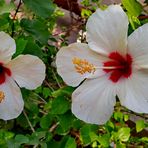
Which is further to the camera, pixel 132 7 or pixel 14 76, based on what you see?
pixel 14 76

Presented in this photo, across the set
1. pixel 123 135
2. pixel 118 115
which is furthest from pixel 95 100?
pixel 118 115

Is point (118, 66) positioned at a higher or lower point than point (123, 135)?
higher

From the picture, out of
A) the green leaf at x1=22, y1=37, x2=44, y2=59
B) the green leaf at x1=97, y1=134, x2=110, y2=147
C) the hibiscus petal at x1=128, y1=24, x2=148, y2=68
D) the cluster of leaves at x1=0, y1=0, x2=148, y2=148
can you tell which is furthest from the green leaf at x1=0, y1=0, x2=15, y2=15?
the green leaf at x1=97, y1=134, x2=110, y2=147

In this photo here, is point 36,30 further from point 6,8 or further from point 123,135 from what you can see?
point 123,135

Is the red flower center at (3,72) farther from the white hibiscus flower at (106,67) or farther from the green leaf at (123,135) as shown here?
the green leaf at (123,135)

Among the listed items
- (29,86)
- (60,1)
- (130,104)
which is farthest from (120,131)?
(60,1)

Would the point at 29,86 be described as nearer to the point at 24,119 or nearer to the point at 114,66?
the point at 114,66
